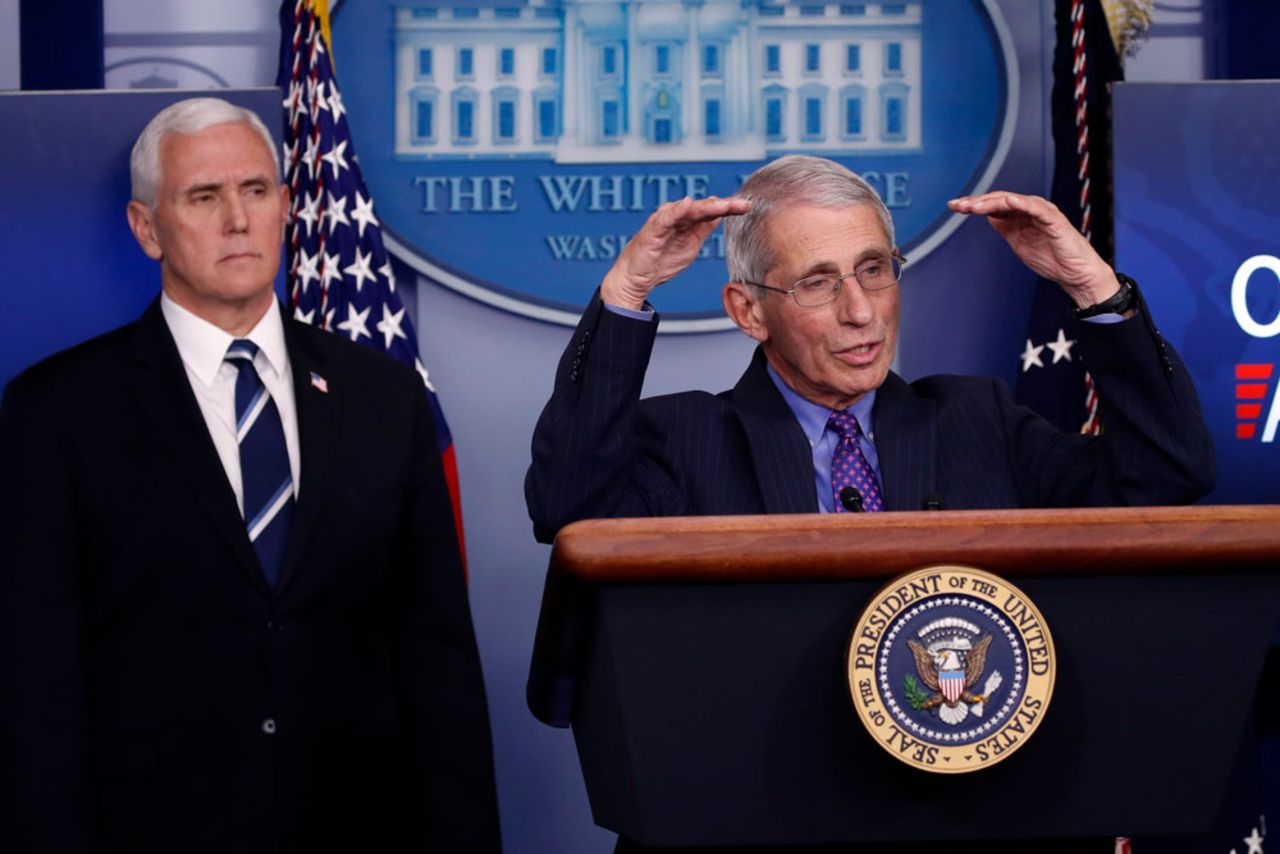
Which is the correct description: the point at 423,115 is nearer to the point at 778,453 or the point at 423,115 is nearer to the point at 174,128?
the point at 174,128

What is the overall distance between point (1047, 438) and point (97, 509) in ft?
3.81

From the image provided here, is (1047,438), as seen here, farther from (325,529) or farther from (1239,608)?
(325,529)

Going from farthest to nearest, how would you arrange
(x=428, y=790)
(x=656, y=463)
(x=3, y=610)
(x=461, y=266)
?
(x=461, y=266) → (x=428, y=790) → (x=3, y=610) → (x=656, y=463)

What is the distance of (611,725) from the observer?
1.26 metres

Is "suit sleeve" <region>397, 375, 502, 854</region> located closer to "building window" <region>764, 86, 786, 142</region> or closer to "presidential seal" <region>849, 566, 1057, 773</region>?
"presidential seal" <region>849, 566, 1057, 773</region>

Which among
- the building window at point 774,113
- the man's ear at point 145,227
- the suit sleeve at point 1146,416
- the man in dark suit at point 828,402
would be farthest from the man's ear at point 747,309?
the building window at point 774,113

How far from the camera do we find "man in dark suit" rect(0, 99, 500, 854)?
76.5 inches

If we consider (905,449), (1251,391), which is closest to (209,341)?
(905,449)

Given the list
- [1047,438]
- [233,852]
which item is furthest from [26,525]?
[1047,438]

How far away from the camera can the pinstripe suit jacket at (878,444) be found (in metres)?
1.61

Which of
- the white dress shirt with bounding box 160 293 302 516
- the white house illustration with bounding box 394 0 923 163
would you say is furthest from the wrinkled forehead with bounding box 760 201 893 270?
the white house illustration with bounding box 394 0 923 163

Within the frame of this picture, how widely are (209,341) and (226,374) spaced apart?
57mm

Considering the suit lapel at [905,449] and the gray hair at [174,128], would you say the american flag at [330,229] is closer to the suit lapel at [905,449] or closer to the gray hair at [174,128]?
the gray hair at [174,128]

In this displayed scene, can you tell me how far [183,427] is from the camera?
2.06 meters
